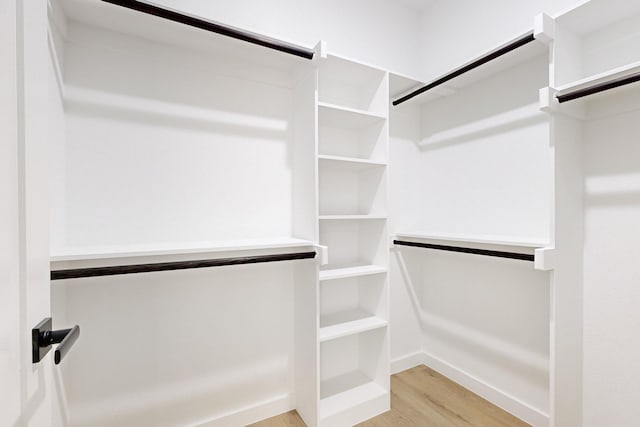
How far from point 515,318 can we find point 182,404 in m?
2.05

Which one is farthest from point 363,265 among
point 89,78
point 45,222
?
point 89,78

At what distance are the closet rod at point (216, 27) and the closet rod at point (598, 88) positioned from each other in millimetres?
1269

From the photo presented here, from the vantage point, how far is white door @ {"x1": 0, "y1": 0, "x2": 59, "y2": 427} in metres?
0.51

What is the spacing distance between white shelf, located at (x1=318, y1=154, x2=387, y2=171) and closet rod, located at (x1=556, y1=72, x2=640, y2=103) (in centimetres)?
94

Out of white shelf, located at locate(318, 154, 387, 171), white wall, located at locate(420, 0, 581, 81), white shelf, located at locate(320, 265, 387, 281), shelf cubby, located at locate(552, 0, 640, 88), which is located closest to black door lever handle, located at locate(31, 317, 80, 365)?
white shelf, located at locate(320, 265, 387, 281)

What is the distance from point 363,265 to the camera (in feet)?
6.81

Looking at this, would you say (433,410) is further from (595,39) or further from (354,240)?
(595,39)

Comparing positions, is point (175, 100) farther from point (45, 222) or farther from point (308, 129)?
point (45, 222)

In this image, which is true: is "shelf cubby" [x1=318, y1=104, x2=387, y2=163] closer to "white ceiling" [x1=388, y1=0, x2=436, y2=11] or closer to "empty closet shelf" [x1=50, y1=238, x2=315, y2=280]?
"empty closet shelf" [x1=50, y1=238, x2=315, y2=280]

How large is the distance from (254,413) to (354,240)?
1.27 m

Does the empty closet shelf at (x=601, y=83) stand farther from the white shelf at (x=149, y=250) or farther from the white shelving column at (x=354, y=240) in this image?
the white shelf at (x=149, y=250)

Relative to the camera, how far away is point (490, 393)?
198 centimetres

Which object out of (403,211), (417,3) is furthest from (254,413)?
(417,3)

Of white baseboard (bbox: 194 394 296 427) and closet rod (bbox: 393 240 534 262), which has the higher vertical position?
closet rod (bbox: 393 240 534 262)
